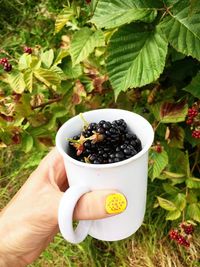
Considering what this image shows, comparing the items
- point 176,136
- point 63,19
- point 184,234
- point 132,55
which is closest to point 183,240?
point 184,234

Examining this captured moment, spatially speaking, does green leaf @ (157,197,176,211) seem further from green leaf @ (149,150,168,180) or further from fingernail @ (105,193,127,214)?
fingernail @ (105,193,127,214)

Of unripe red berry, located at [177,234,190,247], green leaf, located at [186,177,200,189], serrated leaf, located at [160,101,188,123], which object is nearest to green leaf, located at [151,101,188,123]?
serrated leaf, located at [160,101,188,123]

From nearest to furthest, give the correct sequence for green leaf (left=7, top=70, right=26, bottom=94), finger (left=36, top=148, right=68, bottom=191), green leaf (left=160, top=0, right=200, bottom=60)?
green leaf (left=160, top=0, right=200, bottom=60) → finger (left=36, top=148, right=68, bottom=191) → green leaf (left=7, top=70, right=26, bottom=94)

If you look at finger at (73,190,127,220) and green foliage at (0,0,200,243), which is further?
green foliage at (0,0,200,243)

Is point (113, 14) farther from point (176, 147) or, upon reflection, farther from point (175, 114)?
point (176, 147)

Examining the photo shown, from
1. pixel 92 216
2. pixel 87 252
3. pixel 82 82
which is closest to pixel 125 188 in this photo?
pixel 92 216

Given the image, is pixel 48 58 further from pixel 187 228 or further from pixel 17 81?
pixel 187 228

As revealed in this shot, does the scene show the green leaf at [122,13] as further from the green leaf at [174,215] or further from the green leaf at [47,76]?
the green leaf at [174,215]
